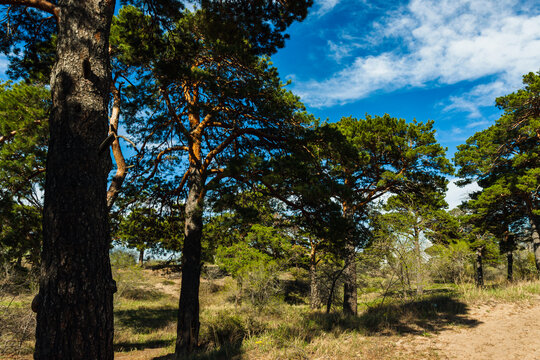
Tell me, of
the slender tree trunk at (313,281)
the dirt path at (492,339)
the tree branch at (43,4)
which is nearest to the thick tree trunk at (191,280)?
the tree branch at (43,4)

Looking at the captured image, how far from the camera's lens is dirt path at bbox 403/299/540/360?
5102mm

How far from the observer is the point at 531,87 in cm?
1423

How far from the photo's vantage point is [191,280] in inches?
268

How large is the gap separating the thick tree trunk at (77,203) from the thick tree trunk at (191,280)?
3965 mm

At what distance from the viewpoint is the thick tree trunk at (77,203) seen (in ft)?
7.69

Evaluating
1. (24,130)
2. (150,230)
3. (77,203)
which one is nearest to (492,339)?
(77,203)

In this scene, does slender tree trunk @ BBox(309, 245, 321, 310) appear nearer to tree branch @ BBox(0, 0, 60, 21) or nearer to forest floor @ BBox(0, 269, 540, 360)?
forest floor @ BBox(0, 269, 540, 360)

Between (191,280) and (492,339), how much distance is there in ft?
24.1

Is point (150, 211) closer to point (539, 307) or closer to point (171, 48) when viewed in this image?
point (171, 48)

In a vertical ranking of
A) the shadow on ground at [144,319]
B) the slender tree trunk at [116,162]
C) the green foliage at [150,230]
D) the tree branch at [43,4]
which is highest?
the tree branch at [43,4]

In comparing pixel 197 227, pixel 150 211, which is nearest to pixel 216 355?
pixel 197 227

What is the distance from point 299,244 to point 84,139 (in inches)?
632

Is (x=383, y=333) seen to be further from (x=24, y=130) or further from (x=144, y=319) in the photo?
(x=144, y=319)

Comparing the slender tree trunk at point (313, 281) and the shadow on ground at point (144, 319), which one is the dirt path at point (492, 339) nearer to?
the slender tree trunk at point (313, 281)
